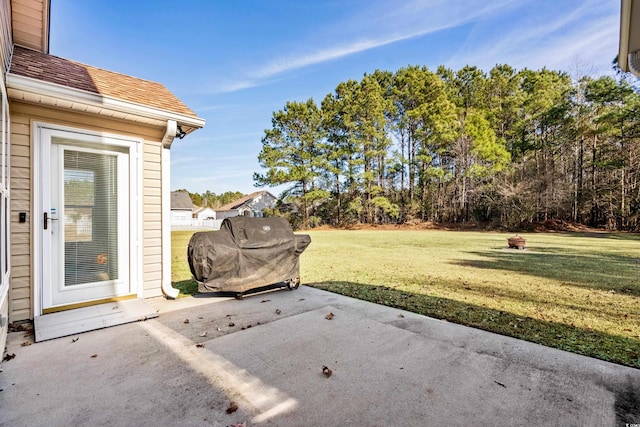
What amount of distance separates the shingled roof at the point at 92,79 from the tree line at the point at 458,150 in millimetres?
21162

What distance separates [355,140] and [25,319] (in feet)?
80.9

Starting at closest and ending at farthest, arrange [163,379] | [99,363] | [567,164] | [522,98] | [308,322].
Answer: [163,379] < [99,363] < [308,322] < [567,164] < [522,98]

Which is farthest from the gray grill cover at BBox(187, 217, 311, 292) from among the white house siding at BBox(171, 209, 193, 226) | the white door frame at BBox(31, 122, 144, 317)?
the white house siding at BBox(171, 209, 193, 226)

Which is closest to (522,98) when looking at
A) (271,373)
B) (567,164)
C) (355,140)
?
(567,164)

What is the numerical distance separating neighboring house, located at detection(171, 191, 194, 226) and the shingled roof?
35.6 m

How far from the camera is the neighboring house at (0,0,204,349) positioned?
3.16 metres

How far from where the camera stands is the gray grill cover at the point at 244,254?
4055mm

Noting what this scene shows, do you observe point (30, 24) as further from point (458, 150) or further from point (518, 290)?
point (458, 150)

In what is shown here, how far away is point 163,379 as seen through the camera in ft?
6.98

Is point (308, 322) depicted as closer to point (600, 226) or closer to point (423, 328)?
point (423, 328)

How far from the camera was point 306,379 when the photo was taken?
211 cm

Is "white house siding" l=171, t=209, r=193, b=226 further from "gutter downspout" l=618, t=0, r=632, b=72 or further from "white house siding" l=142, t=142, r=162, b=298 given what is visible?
"gutter downspout" l=618, t=0, r=632, b=72

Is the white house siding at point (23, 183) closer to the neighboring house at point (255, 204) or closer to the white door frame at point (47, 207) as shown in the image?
the white door frame at point (47, 207)

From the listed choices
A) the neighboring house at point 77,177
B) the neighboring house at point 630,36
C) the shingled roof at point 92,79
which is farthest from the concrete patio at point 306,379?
the shingled roof at point 92,79
